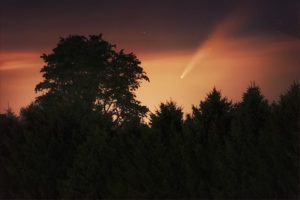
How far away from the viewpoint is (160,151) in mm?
13398

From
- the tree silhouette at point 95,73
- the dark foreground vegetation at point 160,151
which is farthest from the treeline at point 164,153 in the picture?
the tree silhouette at point 95,73

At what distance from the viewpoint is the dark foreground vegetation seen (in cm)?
1196

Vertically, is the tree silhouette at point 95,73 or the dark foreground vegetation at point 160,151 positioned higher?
the tree silhouette at point 95,73

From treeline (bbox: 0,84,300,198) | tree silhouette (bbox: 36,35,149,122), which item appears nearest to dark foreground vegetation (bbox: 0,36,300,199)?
treeline (bbox: 0,84,300,198)

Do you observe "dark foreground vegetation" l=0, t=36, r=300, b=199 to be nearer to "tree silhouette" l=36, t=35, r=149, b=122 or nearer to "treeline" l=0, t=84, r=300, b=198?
"treeline" l=0, t=84, r=300, b=198

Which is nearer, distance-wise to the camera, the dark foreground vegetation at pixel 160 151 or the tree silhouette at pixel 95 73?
the dark foreground vegetation at pixel 160 151

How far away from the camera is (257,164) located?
39.7ft

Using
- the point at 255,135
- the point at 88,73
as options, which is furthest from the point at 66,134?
the point at 88,73

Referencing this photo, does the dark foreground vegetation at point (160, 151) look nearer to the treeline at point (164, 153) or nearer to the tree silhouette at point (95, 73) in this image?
the treeline at point (164, 153)

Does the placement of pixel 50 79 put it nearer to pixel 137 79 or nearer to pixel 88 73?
pixel 88 73

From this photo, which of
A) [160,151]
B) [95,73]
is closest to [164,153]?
[160,151]

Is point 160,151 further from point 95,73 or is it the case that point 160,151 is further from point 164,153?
point 95,73

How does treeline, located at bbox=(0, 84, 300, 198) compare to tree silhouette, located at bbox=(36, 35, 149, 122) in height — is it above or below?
below

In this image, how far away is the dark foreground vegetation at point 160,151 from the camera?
39.2ft
